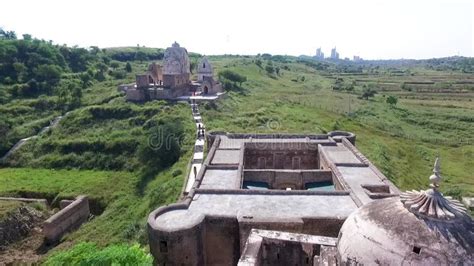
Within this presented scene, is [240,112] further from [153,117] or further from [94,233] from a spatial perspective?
[94,233]

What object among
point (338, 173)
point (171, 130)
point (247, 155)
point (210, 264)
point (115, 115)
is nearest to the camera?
point (210, 264)

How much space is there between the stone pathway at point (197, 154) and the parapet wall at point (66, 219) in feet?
30.4

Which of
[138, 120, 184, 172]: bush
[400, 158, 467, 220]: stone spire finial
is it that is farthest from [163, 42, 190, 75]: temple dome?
[400, 158, 467, 220]: stone spire finial

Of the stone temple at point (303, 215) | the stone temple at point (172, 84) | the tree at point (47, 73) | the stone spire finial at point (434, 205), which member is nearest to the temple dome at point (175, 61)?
the stone temple at point (172, 84)

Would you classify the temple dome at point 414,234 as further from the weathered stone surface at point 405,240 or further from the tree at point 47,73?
the tree at point 47,73

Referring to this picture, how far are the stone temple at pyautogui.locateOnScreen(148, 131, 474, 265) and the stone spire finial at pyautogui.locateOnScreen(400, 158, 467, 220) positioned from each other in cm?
2

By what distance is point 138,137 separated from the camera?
3838 centimetres

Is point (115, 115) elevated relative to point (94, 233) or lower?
elevated

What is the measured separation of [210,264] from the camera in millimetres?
15406

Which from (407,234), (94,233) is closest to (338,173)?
(407,234)

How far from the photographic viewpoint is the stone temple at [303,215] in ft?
27.2

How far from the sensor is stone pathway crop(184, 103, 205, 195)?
2501cm

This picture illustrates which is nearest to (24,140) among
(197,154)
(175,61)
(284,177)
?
(175,61)

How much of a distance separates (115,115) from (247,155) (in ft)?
78.3
